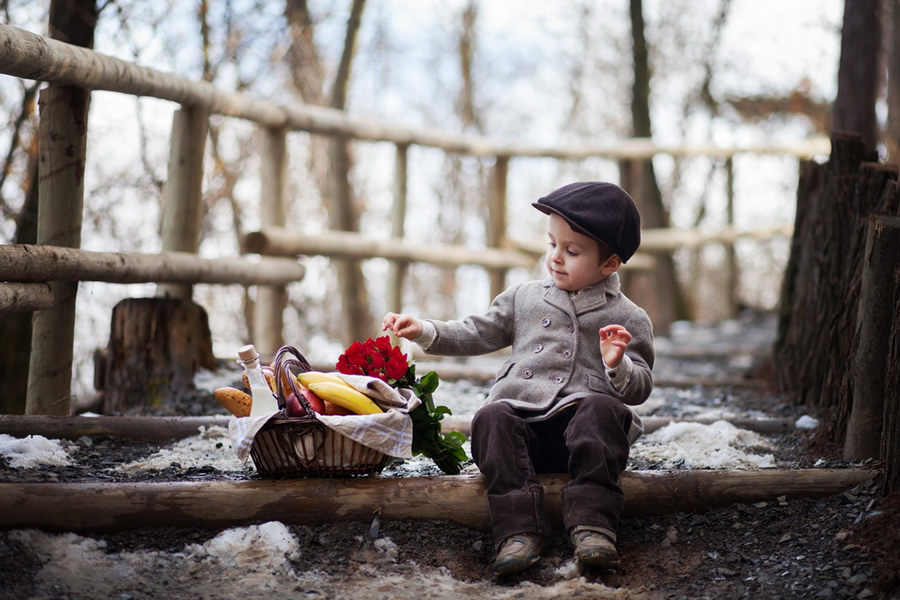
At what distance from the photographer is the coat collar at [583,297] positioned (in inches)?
117

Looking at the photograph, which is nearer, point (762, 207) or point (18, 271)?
point (18, 271)

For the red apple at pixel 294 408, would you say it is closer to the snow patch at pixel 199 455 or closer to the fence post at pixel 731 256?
the snow patch at pixel 199 455

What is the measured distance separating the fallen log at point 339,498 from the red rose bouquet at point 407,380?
4.8 inches

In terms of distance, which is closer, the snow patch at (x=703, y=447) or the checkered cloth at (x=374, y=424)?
the checkered cloth at (x=374, y=424)

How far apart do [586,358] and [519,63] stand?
555 inches

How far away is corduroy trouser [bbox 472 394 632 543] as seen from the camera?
2611 mm

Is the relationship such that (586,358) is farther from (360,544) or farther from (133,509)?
(133,509)

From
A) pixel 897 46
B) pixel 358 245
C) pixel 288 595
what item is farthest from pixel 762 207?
pixel 288 595

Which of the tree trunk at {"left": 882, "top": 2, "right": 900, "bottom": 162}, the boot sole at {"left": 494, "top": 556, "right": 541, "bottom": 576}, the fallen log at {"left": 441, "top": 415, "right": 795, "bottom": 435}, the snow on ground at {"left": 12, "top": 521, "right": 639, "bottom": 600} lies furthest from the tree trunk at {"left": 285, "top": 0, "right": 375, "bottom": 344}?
the tree trunk at {"left": 882, "top": 2, "right": 900, "bottom": 162}

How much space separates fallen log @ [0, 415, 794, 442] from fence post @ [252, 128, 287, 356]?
2240mm

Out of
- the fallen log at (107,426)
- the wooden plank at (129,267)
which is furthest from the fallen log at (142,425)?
the wooden plank at (129,267)

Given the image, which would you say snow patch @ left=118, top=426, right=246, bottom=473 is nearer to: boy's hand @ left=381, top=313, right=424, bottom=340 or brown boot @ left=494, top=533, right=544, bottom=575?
boy's hand @ left=381, top=313, right=424, bottom=340

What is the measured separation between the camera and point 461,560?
2.62 m

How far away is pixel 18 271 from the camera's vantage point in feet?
10.8
